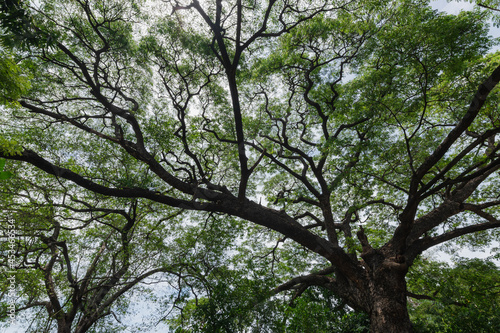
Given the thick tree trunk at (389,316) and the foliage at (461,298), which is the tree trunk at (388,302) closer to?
the thick tree trunk at (389,316)

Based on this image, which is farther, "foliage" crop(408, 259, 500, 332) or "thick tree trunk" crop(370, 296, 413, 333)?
"foliage" crop(408, 259, 500, 332)

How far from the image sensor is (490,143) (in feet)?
21.4

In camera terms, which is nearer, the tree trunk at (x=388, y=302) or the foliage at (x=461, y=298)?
the tree trunk at (x=388, y=302)

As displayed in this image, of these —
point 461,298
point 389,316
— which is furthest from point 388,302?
point 461,298

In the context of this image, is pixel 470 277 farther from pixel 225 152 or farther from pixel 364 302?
pixel 225 152

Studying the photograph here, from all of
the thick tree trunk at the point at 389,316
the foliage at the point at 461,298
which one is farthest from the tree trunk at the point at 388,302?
the foliage at the point at 461,298

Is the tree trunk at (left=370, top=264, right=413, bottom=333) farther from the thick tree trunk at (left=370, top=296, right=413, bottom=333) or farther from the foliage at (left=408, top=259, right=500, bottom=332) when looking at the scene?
the foliage at (left=408, top=259, right=500, bottom=332)

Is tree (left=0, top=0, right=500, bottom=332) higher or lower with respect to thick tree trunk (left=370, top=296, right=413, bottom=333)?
higher

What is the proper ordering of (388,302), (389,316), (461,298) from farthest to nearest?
1. (461,298)
2. (388,302)
3. (389,316)

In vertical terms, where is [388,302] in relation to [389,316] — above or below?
above

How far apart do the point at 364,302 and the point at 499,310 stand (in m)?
2.68

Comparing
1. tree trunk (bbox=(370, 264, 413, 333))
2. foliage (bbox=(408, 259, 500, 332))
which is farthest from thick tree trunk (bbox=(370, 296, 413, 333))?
foliage (bbox=(408, 259, 500, 332))

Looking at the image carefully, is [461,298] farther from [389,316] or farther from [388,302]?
[389,316]

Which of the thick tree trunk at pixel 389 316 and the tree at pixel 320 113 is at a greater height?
the tree at pixel 320 113
